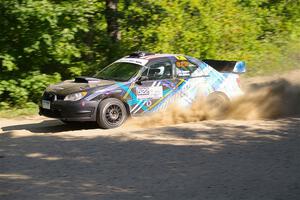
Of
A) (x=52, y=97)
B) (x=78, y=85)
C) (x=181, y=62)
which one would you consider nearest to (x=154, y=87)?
(x=181, y=62)

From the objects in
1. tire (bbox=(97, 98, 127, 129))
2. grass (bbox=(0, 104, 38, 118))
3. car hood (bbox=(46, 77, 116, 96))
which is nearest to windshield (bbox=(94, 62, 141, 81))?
car hood (bbox=(46, 77, 116, 96))

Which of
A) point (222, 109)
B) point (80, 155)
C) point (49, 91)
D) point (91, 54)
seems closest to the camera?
point (80, 155)

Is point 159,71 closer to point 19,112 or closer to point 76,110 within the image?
point 76,110

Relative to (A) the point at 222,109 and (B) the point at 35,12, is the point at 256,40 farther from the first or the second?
(B) the point at 35,12

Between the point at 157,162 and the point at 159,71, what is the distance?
3953 millimetres

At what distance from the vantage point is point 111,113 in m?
10.7

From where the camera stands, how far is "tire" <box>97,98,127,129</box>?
10531 mm

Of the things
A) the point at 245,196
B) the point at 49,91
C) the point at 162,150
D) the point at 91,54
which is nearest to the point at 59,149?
the point at 162,150

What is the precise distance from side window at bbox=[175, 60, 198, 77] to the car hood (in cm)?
156

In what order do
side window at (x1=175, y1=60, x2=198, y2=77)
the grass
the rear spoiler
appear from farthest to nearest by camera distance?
the grass → the rear spoiler → side window at (x1=175, y1=60, x2=198, y2=77)

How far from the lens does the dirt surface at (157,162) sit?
6290mm

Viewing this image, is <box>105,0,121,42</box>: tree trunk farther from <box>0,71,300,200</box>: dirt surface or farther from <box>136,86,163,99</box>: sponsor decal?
<box>0,71,300,200</box>: dirt surface

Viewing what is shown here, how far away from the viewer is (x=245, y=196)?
20.0ft

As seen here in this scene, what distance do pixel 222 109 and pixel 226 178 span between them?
5313 millimetres
